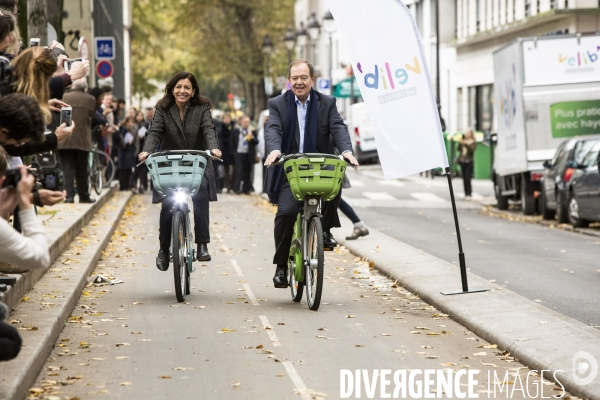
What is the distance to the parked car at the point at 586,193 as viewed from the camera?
66.0ft

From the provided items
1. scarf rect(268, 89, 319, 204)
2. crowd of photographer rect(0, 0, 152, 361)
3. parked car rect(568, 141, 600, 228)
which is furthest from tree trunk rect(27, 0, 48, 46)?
parked car rect(568, 141, 600, 228)

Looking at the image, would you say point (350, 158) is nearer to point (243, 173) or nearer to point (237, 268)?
point (237, 268)

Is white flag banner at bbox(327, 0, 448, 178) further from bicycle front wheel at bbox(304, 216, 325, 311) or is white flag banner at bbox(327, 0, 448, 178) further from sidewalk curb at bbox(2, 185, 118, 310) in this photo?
sidewalk curb at bbox(2, 185, 118, 310)

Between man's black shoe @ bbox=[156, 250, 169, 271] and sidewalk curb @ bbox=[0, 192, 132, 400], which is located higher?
man's black shoe @ bbox=[156, 250, 169, 271]

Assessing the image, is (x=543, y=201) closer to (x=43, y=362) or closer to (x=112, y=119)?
(x=112, y=119)

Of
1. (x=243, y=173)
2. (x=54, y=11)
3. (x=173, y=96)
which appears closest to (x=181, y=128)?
(x=173, y=96)

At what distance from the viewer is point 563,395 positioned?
675 cm

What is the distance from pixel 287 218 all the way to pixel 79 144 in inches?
340

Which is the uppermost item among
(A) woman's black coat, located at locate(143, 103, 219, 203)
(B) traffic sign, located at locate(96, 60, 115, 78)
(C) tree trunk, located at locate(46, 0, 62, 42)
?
(C) tree trunk, located at locate(46, 0, 62, 42)

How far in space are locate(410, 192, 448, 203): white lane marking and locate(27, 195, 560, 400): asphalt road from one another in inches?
669

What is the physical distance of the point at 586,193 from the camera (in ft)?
67.2

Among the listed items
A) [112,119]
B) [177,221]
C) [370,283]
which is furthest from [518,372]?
[112,119]

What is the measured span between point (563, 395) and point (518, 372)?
677mm

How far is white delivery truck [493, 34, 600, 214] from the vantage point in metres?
24.4
